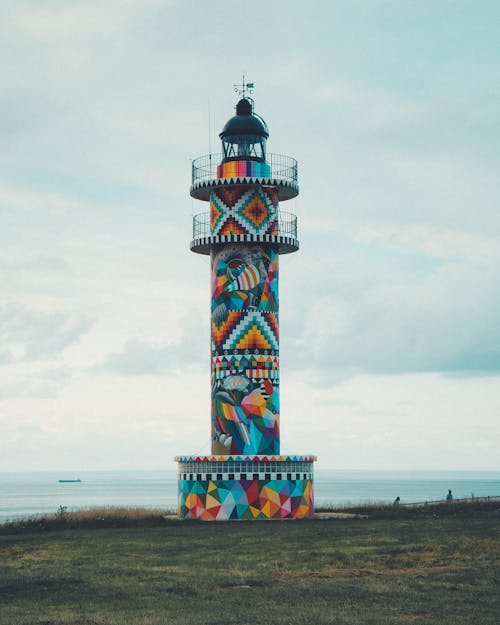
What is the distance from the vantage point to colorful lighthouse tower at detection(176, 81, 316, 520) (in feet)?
163

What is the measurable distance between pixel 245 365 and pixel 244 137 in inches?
458

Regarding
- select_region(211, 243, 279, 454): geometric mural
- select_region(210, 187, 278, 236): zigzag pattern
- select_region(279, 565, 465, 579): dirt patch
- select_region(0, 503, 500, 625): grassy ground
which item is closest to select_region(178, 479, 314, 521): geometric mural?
select_region(211, 243, 279, 454): geometric mural

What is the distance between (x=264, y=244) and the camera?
52438 millimetres

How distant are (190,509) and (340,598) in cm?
2531

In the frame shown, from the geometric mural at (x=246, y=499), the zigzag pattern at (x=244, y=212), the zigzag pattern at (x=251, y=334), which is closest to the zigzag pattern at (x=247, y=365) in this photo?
the zigzag pattern at (x=251, y=334)

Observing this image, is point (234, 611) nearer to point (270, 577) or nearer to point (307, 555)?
point (270, 577)

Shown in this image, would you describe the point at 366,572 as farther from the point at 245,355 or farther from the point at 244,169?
the point at 244,169

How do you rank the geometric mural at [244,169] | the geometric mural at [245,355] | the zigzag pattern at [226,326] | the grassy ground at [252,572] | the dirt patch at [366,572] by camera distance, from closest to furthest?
1. the grassy ground at [252,572]
2. the dirt patch at [366,572]
3. the geometric mural at [245,355]
4. the zigzag pattern at [226,326]
5. the geometric mural at [244,169]

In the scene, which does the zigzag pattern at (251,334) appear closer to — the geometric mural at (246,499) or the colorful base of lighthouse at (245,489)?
the colorful base of lighthouse at (245,489)

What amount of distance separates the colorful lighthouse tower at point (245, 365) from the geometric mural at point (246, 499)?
45 mm

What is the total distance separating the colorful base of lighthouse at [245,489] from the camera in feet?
162

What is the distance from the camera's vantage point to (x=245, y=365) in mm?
51250

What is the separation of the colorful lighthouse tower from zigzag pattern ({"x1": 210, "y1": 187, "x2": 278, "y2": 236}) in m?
0.05

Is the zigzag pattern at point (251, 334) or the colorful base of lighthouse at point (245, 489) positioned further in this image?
the zigzag pattern at point (251, 334)
